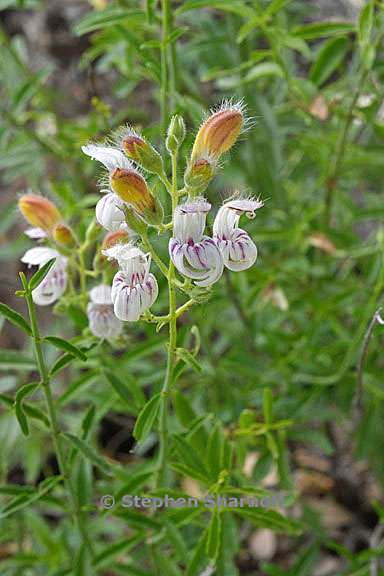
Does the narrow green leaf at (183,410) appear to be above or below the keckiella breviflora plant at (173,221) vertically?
below

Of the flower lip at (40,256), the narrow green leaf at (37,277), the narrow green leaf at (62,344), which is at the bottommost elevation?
the narrow green leaf at (62,344)

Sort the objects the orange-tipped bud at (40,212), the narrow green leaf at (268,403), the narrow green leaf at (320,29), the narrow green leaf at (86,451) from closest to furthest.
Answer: the narrow green leaf at (86,451) < the orange-tipped bud at (40,212) < the narrow green leaf at (268,403) < the narrow green leaf at (320,29)

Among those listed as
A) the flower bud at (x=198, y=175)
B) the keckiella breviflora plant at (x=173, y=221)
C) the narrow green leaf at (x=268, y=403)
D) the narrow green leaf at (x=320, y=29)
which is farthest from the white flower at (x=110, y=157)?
the narrow green leaf at (x=320, y=29)

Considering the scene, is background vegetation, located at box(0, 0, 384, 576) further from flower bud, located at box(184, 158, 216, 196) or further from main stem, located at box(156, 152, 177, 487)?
flower bud, located at box(184, 158, 216, 196)

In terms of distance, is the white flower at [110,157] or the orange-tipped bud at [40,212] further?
the orange-tipped bud at [40,212]

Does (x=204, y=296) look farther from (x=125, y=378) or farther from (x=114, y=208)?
(x=125, y=378)

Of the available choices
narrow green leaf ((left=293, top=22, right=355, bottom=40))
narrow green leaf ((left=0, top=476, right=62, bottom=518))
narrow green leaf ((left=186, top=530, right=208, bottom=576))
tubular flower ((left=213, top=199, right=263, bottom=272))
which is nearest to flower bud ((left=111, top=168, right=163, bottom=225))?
tubular flower ((left=213, top=199, right=263, bottom=272))

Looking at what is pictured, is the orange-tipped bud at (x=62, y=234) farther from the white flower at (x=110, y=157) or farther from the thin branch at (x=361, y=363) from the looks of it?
the thin branch at (x=361, y=363)
